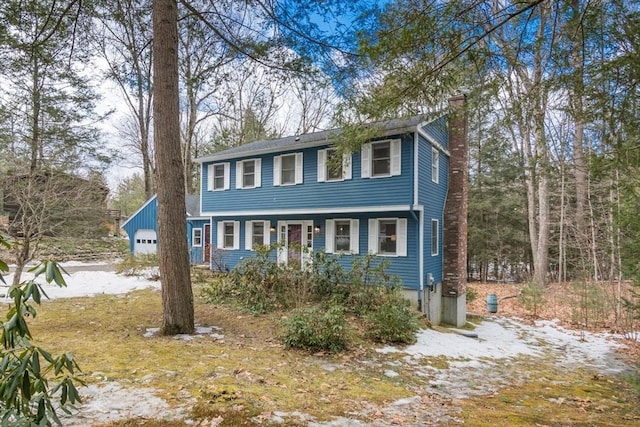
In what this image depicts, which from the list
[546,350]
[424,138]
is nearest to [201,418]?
[546,350]

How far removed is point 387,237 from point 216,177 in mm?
7589

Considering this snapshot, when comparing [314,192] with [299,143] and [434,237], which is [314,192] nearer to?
[299,143]

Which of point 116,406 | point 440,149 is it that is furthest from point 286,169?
point 116,406

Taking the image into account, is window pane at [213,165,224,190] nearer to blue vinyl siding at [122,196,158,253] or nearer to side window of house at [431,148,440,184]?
blue vinyl siding at [122,196,158,253]

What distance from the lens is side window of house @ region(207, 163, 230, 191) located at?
1454 centimetres

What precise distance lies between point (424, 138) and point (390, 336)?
244 inches

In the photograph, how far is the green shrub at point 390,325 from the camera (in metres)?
6.84

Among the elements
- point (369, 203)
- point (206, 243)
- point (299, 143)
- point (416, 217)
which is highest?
point (299, 143)

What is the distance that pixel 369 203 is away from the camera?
426 inches

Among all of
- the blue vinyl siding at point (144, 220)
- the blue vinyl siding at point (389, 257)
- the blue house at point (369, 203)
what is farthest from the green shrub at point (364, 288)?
the blue vinyl siding at point (144, 220)

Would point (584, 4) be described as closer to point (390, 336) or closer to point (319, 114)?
Answer: point (390, 336)

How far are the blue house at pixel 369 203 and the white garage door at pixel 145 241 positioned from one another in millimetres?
7065

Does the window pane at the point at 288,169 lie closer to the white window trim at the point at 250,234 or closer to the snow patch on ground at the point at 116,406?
the white window trim at the point at 250,234

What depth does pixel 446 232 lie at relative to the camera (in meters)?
12.2
